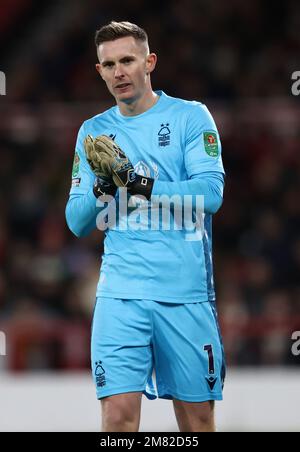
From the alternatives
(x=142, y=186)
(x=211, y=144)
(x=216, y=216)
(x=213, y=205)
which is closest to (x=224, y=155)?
(x=216, y=216)

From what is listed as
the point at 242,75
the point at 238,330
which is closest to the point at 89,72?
the point at 242,75

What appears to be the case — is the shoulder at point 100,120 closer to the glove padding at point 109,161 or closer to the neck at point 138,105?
the neck at point 138,105

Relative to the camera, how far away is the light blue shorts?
175 inches

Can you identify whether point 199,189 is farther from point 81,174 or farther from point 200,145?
point 81,174

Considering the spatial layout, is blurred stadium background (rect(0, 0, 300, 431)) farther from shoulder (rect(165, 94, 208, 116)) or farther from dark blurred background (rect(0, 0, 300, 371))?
shoulder (rect(165, 94, 208, 116))

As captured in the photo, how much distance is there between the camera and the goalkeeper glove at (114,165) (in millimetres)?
4348

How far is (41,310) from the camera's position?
32.4ft

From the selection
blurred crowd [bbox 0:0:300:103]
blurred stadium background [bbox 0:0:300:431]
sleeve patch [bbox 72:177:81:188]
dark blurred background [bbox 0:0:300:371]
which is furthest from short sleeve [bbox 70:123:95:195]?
blurred crowd [bbox 0:0:300:103]

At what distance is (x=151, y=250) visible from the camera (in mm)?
4547

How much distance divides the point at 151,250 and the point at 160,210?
182 millimetres

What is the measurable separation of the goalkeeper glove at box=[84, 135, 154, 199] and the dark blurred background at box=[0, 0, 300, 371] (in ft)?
16.0

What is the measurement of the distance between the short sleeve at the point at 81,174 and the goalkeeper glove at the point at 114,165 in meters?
0.30

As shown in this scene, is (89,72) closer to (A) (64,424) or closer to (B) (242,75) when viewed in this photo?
(B) (242,75)
